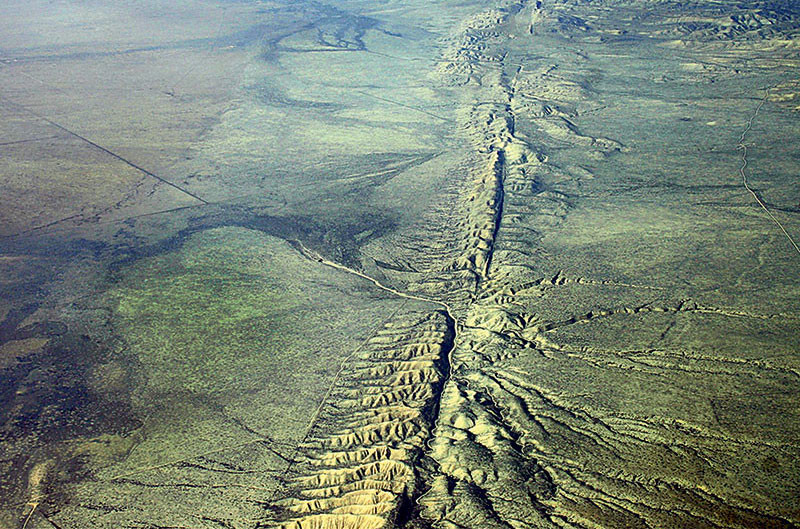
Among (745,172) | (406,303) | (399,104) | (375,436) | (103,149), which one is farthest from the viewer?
(399,104)

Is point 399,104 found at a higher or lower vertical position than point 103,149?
higher

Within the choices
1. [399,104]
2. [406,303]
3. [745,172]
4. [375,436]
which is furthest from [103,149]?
[745,172]

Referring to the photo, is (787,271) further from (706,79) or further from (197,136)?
(197,136)

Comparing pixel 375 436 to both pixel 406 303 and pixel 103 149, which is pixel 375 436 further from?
pixel 103 149

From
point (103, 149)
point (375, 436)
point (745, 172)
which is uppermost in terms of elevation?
point (745, 172)

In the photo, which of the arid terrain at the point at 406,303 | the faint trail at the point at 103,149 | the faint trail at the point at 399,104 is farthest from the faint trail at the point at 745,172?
the faint trail at the point at 103,149

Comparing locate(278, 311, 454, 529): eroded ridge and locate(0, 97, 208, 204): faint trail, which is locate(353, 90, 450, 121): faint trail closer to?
locate(0, 97, 208, 204): faint trail
